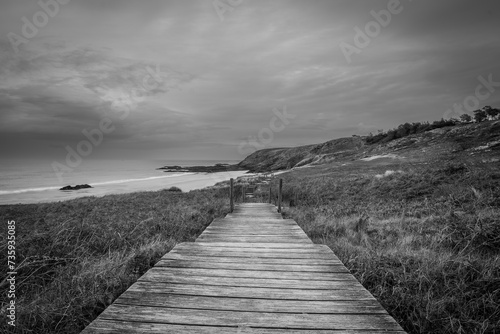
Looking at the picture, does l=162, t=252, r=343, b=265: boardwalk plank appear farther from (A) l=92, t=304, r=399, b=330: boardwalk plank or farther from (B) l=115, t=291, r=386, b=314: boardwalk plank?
(A) l=92, t=304, r=399, b=330: boardwalk plank

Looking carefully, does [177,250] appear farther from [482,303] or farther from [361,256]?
[482,303]

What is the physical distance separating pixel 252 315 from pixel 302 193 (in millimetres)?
16995

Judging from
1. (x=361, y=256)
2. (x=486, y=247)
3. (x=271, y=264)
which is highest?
(x=271, y=264)

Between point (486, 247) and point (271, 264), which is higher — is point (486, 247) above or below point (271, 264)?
below

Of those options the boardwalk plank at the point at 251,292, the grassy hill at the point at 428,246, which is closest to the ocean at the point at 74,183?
→ the grassy hill at the point at 428,246

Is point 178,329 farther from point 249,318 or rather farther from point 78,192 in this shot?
point 78,192

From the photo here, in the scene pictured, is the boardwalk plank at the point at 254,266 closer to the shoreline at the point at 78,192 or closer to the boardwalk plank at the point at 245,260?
the boardwalk plank at the point at 245,260

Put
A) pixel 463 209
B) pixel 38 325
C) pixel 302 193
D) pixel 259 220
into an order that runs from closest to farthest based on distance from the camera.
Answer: pixel 38 325 → pixel 259 220 → pixel 463 209 → pixel 302 193

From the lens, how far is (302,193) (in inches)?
748

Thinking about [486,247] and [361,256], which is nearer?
[361,256]

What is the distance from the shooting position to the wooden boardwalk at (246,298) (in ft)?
7.65

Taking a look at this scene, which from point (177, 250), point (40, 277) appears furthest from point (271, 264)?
point (40, 277)

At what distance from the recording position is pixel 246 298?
2.83 meters

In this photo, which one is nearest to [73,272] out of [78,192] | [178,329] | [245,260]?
[245,260]
